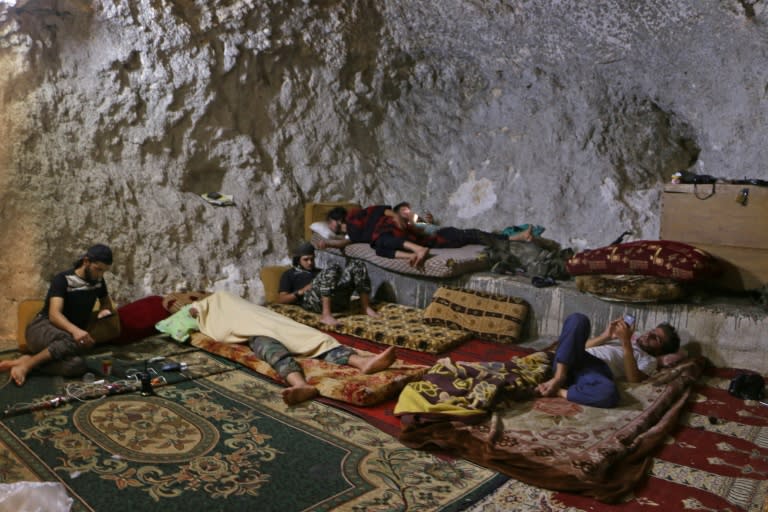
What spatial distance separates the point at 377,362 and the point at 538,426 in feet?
4.09

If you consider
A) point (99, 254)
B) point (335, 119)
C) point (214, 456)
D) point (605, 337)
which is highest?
point (335, 119)

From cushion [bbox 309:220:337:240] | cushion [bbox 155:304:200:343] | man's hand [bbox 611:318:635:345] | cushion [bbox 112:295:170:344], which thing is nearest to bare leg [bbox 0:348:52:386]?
cushion [bbox 112:295:170:344]

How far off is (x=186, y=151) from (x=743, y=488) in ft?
19.8

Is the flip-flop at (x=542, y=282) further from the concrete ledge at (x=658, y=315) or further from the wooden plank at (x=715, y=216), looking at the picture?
the wooden plank at (x=715, y=216)

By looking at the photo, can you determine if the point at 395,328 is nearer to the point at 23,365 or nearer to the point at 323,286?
the point at 323,286

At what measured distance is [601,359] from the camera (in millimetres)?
4109

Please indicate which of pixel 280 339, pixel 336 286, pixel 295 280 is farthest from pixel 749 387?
pixel 295 280

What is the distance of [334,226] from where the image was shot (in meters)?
6.90

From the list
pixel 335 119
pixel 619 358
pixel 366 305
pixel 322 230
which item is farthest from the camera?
pixel 335 119

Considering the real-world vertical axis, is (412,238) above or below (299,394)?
above

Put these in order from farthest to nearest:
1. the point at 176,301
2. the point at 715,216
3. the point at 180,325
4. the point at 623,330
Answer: the point at 176,301
the point at 180,325
the point at 715,216
the point at 623,330

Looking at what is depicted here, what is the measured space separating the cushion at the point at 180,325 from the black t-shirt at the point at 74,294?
29.5 inches

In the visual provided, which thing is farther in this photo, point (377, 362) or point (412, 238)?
point (412, 238)

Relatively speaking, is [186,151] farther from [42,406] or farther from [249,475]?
[249,475]
